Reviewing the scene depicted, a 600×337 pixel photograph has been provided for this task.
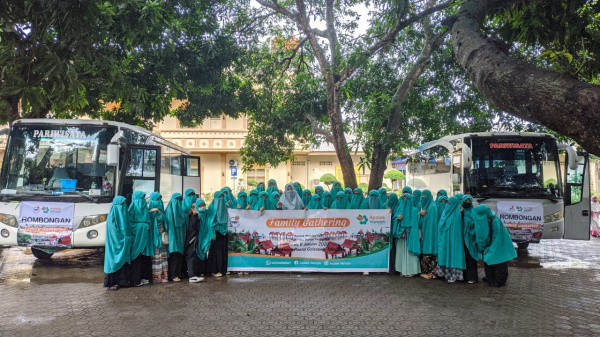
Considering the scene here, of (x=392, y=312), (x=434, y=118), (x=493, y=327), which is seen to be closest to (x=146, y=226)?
(x=392, y=312)

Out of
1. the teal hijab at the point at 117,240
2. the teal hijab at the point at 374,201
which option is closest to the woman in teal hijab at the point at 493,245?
the teal hijab at the point at 374,201

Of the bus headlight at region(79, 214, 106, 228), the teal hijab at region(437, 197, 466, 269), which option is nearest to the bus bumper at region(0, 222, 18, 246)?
the bus headlight at region(79, 214, 106, 228)

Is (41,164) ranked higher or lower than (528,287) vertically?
higher

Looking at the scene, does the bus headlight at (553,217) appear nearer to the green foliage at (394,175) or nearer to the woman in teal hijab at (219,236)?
the woman in teal hijab at (219,236)

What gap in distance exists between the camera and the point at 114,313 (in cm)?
617

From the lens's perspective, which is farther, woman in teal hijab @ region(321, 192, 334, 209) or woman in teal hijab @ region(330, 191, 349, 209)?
woman in teal hijab @ region(321, 192, 334, 209)

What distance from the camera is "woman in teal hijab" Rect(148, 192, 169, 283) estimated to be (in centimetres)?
783

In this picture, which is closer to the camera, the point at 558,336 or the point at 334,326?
the point at 558,336

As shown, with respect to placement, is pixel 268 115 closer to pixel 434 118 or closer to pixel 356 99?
pixel 356 99

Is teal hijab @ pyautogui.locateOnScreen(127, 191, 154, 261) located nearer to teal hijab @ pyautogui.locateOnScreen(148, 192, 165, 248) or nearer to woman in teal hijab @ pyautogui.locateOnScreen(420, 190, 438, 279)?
teal hijab @ pyautogui.locateOnScreen(148, 192, 165, 248)

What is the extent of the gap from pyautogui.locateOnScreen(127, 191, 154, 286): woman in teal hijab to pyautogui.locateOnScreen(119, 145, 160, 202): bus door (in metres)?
1.64

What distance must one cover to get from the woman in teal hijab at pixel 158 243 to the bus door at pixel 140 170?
5.40ft

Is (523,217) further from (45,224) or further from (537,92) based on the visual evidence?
(45,224)

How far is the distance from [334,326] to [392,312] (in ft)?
3.40
